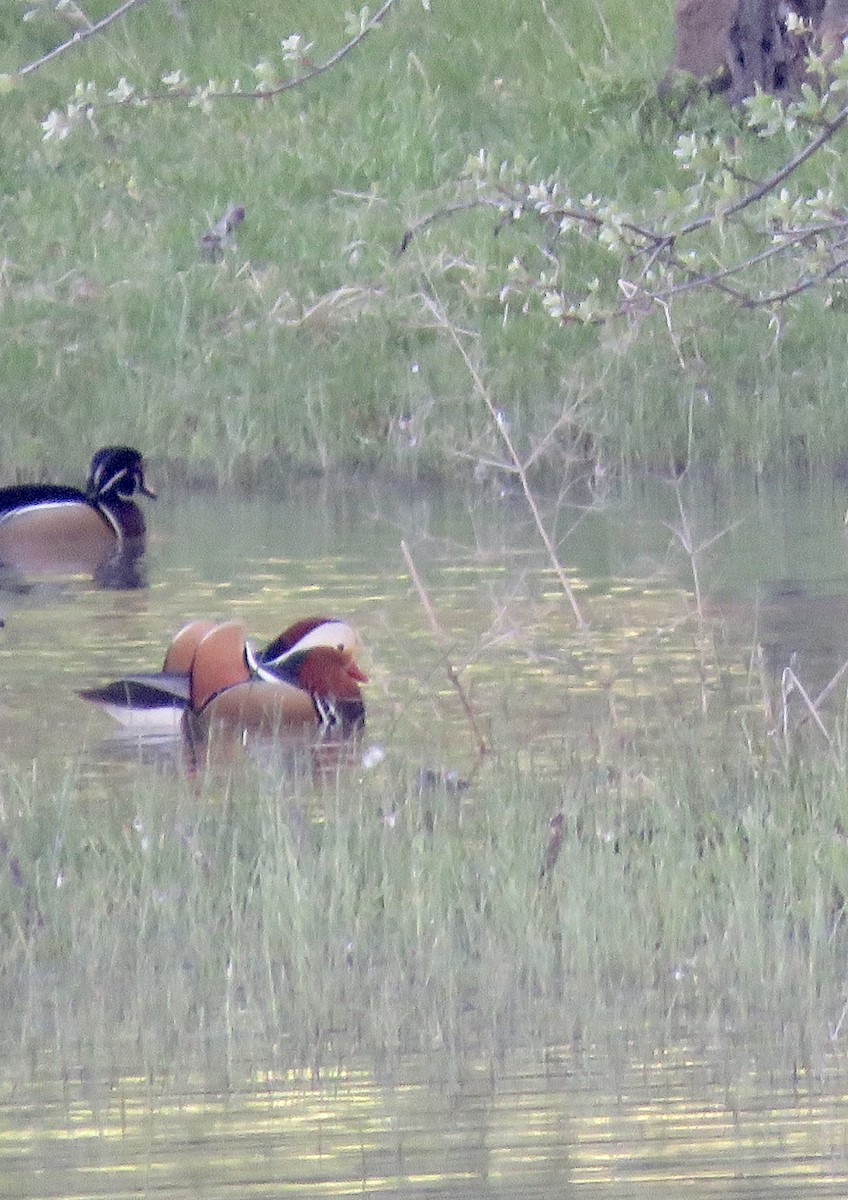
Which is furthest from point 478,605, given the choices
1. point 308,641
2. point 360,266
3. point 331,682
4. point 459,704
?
point 360,266

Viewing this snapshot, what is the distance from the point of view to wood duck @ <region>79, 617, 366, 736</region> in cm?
723

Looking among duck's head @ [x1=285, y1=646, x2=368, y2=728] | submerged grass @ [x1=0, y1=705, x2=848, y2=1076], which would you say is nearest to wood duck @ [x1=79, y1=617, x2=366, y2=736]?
duck's head @ [x1=285, y1=646, x2=368, y2=728]

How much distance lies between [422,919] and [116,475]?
27.4 feet

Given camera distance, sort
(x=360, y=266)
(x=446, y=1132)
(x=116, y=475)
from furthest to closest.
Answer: (x=360, y=266)
(x=116, y=475)
(x=446, y=1132)

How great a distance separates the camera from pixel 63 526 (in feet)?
41.0

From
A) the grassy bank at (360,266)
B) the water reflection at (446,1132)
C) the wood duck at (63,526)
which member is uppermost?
the grassy bank at (360,266)

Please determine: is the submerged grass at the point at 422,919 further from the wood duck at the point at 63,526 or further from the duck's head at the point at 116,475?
the duck's head at the point at 116,475

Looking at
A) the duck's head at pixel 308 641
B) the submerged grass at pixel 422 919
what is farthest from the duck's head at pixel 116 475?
the submerged grass at pixel 422 919

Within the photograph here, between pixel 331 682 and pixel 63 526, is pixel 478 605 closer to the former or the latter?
pixel 331 682

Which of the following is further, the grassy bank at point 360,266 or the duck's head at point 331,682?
the grassy bank at point 360,266

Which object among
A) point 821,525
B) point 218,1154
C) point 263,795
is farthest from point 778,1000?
point 821,525

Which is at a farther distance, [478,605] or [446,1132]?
[478,605]

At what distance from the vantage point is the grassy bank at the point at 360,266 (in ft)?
47.6

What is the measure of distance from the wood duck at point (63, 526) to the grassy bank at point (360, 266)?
1817 mm
